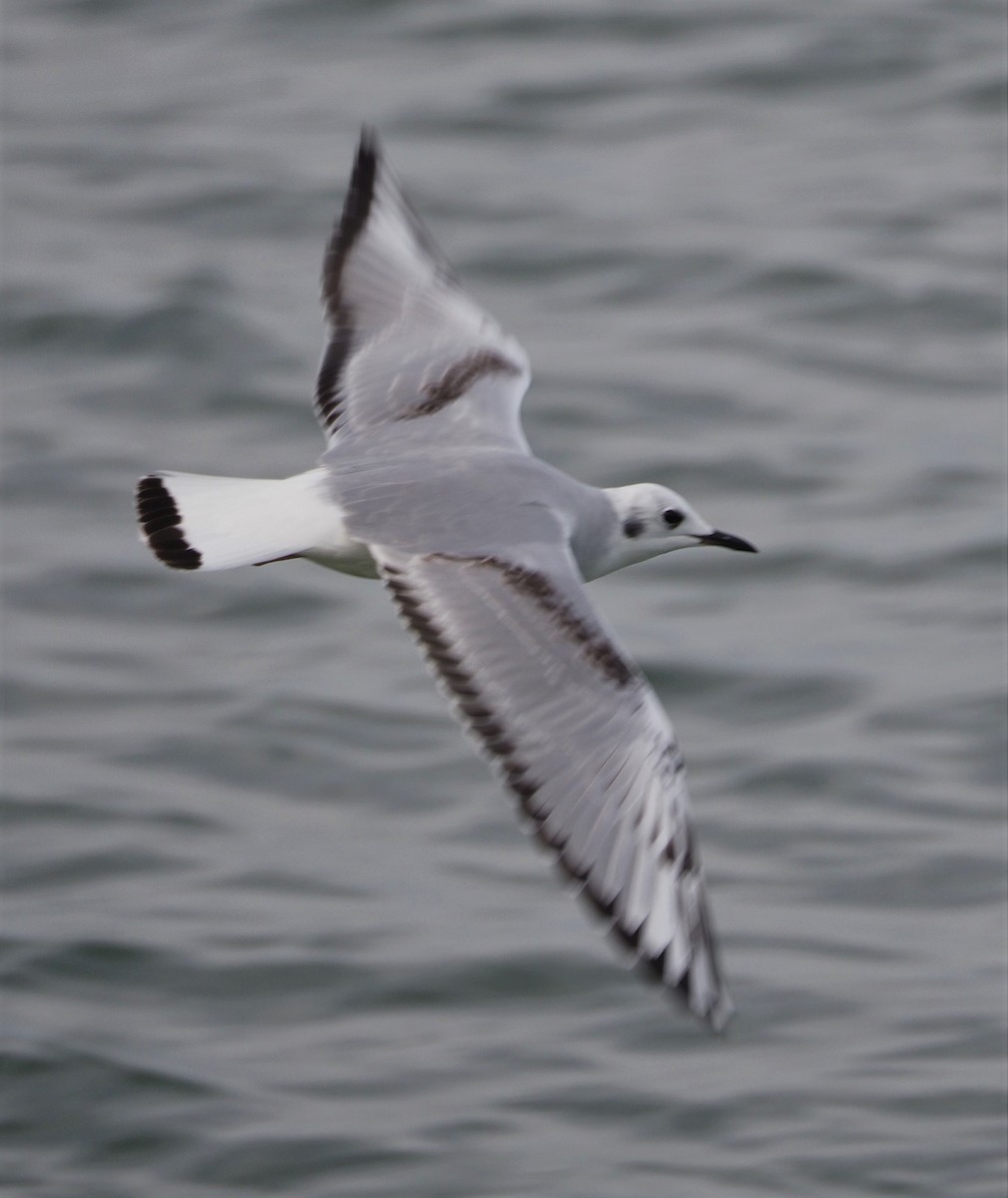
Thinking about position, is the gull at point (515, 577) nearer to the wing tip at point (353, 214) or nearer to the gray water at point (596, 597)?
the wing tip at point (353, 214)

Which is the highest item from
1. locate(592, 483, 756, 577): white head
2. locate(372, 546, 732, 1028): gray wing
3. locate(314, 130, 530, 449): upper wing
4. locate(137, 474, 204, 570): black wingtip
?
locate(314, 130, 530, 449): upper wing

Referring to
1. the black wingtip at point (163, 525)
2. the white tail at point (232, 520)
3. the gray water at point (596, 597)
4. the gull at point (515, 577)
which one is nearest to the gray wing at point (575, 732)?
the gull at point (515, 577)

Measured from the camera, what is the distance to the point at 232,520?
602cm

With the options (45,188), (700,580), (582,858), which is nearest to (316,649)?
(700,580)

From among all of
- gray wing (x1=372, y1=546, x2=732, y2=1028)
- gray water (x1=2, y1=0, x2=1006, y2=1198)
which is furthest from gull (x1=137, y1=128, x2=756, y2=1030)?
gray water (x1=2, y1=0, x2=1006, y2=1198)

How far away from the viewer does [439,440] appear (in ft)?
22.0

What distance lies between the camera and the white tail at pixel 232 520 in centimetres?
589

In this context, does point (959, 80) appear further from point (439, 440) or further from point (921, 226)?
point (439, 440)

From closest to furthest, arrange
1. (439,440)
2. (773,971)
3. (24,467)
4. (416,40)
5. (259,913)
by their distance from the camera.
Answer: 1. (439,440)
2. (773,971)
3. (259,913)
4. (24,467)
5. (416,40)

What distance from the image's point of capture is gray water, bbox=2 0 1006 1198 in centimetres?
730

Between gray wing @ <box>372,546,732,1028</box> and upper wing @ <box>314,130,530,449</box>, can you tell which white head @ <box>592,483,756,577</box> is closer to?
upper wing @ <box>314,130,530,449</box>

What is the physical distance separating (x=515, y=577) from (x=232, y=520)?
2.30ft

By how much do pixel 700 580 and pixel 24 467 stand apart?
3.01m

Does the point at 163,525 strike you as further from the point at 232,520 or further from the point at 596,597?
the point at 596,597
